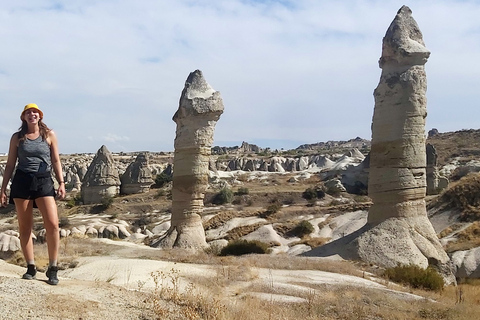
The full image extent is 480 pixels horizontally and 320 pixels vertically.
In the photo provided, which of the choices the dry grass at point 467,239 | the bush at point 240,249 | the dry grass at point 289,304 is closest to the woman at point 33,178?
the dry grass at point 289,304

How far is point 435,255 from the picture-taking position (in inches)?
464

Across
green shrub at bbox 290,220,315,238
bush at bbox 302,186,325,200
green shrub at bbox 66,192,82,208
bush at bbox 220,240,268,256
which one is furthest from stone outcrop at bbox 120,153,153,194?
bush at bbox 220,240,268,256

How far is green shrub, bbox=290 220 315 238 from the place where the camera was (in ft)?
68.2

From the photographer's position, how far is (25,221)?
16.5ft

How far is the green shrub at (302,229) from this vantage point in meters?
20.8

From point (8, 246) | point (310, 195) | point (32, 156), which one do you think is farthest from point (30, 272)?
point (310, 195)

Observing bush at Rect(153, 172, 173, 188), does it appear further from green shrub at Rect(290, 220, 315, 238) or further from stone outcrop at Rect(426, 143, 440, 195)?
green shrub at Rect(290, 220, 315, 238)

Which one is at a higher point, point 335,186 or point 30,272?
point 335,186

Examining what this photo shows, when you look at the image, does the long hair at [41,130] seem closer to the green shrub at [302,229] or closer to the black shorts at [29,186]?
the black shorts at [29,186]

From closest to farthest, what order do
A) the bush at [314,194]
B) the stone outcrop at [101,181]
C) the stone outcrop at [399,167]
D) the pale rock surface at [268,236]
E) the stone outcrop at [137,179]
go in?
the stone outcrop at [399,167]
the pale rock surface at [268,236]
the bush at [314,194]
the stone outcrop at [101,181]
the stone outcrop at [137,179]

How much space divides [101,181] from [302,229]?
19.3 meters

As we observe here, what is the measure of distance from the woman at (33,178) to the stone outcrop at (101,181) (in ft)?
100

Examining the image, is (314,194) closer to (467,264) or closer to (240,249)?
(240,249)

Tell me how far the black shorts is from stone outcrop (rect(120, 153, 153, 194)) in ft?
108
